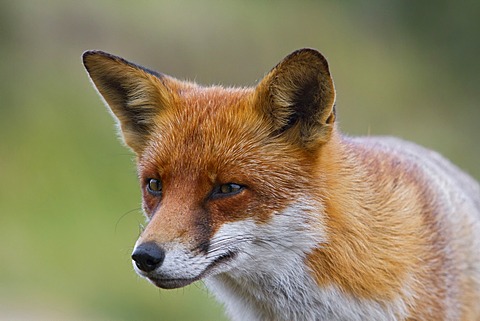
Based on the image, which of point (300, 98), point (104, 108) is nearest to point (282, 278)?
point (300, 98)

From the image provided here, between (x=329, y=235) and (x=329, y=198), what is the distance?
0.24 metres

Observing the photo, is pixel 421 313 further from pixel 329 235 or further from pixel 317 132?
pixel 317 132

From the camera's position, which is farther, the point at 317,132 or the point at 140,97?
the point at 140,97

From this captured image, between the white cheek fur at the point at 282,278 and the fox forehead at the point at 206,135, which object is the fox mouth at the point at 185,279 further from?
the fox forehead at the point at 206,135

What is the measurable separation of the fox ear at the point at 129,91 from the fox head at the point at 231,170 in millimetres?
10

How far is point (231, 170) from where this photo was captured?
206 inches

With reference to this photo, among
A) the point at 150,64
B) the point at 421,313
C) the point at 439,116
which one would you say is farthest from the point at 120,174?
the point at 421,313

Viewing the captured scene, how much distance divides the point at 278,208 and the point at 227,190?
1.11 feet

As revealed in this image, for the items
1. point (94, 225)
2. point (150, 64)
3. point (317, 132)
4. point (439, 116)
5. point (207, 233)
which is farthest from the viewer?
point (439, 116)

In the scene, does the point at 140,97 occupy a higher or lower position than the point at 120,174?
higher

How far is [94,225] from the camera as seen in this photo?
44.3 ft

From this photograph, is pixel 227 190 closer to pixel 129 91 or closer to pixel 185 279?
pixel 185 279

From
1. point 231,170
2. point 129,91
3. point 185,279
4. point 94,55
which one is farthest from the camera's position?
point 129,91

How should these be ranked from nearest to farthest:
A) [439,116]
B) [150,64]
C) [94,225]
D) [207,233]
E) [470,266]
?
[207,233] → [470,266] → [94,225] → [150,64] → [439,116]
